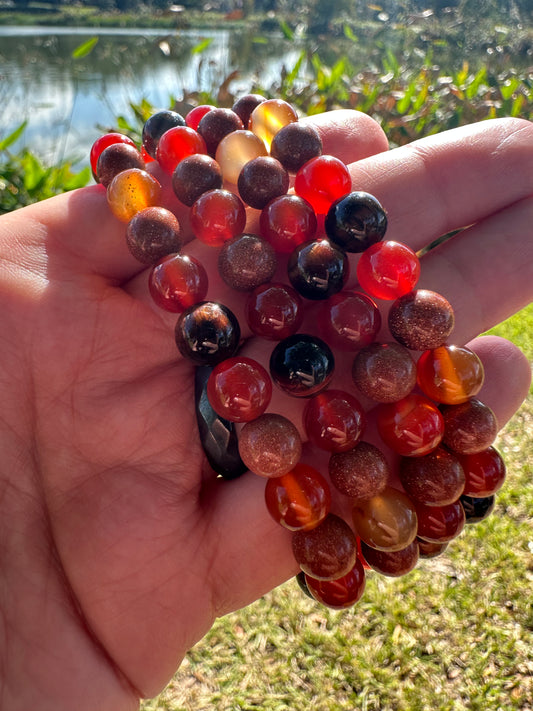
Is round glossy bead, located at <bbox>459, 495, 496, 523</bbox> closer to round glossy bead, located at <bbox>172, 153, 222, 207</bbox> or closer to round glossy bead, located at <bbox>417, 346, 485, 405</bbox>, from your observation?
round glossy bead, located at <bbox>417, 346, 485, 405</bbox>

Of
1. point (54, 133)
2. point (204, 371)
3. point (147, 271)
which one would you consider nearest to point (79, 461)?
point (204, 371)

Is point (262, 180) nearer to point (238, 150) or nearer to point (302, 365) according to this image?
point (238, 150)

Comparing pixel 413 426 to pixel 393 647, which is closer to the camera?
pixel 413 426

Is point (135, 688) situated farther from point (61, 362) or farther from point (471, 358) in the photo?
point (471, 358)

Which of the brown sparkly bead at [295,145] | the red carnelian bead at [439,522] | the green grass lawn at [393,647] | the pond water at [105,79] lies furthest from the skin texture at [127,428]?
the pond water at [105,79]

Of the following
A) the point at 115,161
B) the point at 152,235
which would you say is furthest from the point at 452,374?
the point at 115,161

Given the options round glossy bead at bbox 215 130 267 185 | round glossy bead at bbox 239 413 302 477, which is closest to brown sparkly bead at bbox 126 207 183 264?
round glossy bead at bbox 215 130 267 185
